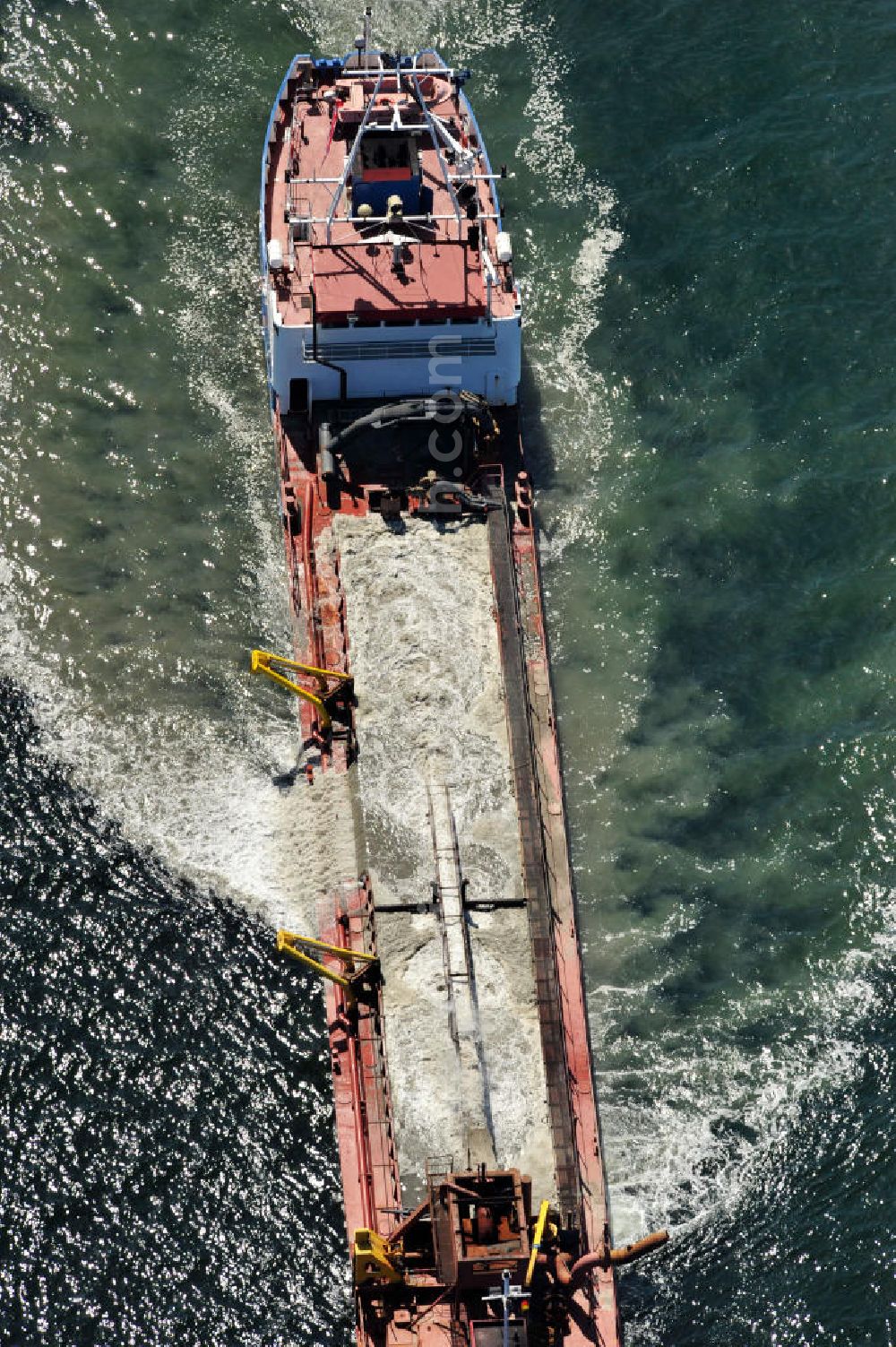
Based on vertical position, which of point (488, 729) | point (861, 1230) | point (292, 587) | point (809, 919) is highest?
point (292, 587)

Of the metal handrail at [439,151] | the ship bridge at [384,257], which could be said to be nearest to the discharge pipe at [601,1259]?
the ship bridge at [384,257]

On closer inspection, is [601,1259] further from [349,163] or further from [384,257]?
[349,163]

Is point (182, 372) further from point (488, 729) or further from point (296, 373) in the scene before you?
point (488, 729)

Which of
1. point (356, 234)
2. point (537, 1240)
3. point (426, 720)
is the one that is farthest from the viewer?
point (356, 234)

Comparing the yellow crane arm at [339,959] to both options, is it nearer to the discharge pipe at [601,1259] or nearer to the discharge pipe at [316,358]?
the discharge pipe at [601,1259]

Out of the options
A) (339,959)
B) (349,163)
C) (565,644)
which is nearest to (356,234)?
(349,163)

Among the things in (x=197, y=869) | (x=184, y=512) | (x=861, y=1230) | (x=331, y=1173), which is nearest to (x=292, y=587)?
(x=184, y=512)
